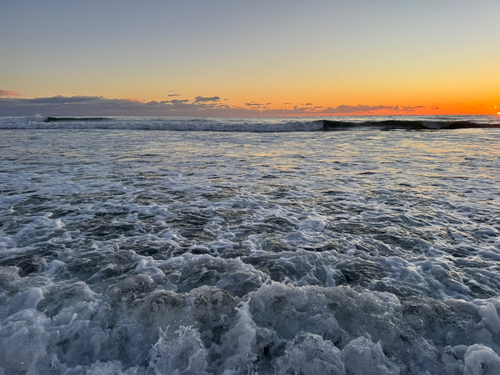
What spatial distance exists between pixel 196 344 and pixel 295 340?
0.76 meters

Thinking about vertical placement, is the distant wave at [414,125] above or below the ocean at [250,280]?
above

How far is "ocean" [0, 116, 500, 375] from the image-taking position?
2246 mm

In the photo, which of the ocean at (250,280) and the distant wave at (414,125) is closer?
the ocean at (250,280)

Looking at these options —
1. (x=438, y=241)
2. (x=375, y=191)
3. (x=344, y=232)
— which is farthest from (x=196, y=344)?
(x=375, y=191)

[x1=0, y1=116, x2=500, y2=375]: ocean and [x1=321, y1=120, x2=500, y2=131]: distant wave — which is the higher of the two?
[x1=321, y1=120, x2=500, y2=131]: distant wave

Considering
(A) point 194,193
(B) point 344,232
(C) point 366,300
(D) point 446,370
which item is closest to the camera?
(D) point 446,370

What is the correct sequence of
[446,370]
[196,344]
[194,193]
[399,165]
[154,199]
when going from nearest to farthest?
[446,370], [196,344], [154,199], [194,193], [399,165]

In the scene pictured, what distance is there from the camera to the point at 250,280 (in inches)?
127

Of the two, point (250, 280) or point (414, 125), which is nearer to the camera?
point (250, 280)

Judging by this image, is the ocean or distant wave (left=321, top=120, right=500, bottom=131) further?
distant wave (left=321, top=120, right=500, bottom=131)

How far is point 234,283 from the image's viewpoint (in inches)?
125

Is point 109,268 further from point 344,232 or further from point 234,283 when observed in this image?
point 344,232

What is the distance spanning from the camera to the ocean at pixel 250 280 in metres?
2.25

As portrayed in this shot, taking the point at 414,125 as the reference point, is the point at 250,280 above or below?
below
